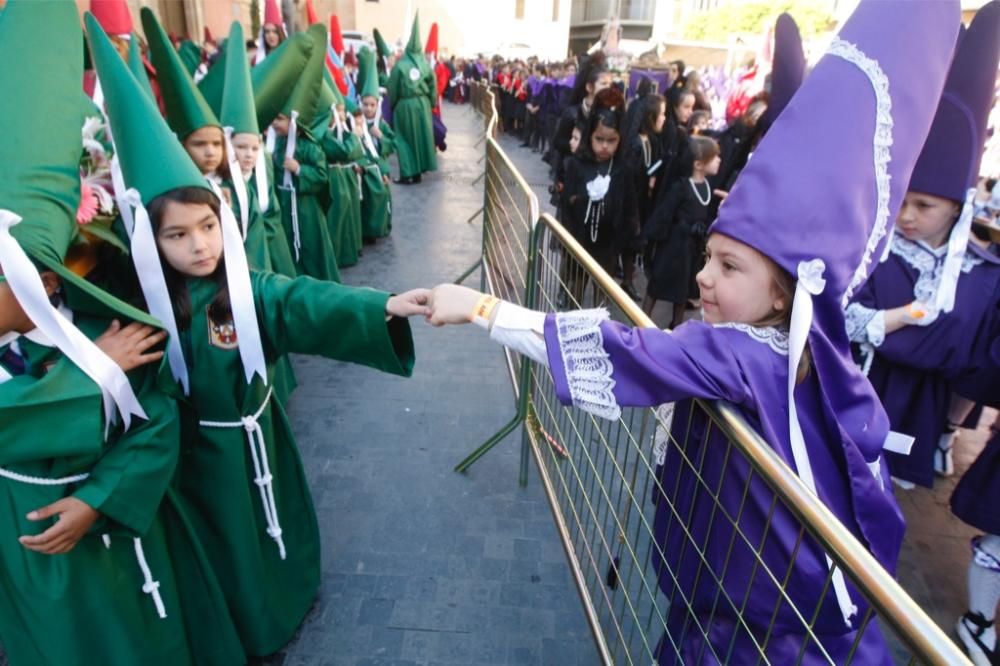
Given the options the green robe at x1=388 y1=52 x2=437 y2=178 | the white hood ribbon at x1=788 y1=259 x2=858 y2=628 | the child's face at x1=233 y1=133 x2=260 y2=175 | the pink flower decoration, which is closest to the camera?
the white hood ribbon at x1=788 y1=259 x2=858 y2=628

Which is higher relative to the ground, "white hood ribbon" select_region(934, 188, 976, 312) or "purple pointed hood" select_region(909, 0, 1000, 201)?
"purple pointed hood" select_region(909, 0, 1000, 201)

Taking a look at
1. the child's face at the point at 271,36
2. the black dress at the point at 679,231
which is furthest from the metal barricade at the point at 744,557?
the child's face at the point at 271,36

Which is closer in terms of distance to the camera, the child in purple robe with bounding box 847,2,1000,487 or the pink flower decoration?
the pink flower decoration

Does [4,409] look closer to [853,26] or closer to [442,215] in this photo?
[853,26]

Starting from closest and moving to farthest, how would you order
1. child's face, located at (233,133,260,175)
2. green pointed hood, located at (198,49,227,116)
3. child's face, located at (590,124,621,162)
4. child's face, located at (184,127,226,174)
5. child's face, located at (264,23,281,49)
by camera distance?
child's face, located at (184,127,226,174) → child's face, located at (233,133,260,175) → green pointed hood, located at (198,49,227,116) → child's face, located at (590,124,621,162) → child's face, located at (264,23,281,49)

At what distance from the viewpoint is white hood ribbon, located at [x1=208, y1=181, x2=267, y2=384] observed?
188 centimetres

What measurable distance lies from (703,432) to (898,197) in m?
0.74

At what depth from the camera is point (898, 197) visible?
1.53m

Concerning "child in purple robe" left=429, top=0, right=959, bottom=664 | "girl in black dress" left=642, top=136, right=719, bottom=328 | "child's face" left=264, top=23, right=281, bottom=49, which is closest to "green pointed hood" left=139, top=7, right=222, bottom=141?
"child in purple robe" left=429, top=0, right=959, bottom=664

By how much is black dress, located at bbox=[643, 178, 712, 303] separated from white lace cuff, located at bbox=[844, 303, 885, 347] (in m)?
2.45

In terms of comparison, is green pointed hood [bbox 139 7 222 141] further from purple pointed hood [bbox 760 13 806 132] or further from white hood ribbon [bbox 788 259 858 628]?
white hood ribbon [bbox 788 259 858 628]

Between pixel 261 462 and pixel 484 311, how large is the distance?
3.35ft

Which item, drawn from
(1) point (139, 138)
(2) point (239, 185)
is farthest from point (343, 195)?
(1) point (139, 138)

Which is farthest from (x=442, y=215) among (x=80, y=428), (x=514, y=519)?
(x=80, y=428)
